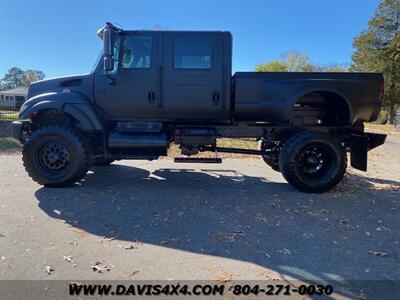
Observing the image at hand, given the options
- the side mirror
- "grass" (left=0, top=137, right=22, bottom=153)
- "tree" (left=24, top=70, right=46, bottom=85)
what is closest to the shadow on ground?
the side mirror

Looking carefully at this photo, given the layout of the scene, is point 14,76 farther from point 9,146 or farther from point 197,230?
point 197,230

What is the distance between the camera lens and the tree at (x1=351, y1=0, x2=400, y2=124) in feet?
109

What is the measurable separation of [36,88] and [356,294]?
6.04 m

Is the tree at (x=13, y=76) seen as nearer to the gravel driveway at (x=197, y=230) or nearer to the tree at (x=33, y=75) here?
the tree at (x=33, y=75)

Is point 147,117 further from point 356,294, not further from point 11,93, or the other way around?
point 11,93

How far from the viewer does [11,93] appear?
57875 mm

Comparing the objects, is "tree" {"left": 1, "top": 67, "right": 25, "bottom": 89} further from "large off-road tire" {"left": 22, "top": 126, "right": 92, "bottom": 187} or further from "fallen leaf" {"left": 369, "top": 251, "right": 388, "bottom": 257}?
"fallen leaf" {"left": 369, "top": 251, "right": 388, "bottom": 257}

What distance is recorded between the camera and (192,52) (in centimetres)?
580

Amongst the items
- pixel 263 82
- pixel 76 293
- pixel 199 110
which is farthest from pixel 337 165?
pixel 76 293

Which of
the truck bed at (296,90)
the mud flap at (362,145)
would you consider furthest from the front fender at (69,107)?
the mud flap at (362,145)

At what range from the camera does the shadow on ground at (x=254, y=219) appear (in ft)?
10.9

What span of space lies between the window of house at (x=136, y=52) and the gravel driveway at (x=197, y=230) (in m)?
2.19

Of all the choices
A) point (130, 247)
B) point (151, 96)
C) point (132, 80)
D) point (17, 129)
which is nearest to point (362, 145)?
point (151, 96)

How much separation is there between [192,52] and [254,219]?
312 centimetres
